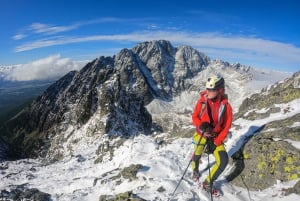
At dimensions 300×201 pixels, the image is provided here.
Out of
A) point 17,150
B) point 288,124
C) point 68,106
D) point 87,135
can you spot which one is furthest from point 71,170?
point 17,150

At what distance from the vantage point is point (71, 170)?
32.6m

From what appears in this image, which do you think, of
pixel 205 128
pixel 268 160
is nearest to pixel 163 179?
pixel 205 128

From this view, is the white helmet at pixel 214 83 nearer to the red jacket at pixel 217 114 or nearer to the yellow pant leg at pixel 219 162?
the red jacket at pixel 217 114

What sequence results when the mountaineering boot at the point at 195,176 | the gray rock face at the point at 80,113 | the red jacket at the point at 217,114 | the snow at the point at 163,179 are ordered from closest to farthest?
the red jacket at the point at 217,114, the snow at the point at 163,179, the mountaineering boot at the point at 195,176, the gray rock face at the point at 80,113

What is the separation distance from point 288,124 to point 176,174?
23.6ft

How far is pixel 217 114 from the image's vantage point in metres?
13.1

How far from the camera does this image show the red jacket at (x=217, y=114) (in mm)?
12945

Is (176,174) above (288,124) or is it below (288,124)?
below

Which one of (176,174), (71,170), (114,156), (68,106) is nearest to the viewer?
(176,174)

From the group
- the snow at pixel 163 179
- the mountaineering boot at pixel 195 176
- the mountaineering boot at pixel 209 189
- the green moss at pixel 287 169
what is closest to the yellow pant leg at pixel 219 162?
the mountaineering boot at pixel 209 189

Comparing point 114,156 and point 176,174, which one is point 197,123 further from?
point 114,156

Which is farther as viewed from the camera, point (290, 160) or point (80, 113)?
point (80, 113)

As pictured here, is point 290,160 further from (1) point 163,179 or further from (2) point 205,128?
(1) point 163,179

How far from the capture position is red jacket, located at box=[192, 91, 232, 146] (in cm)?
1295
